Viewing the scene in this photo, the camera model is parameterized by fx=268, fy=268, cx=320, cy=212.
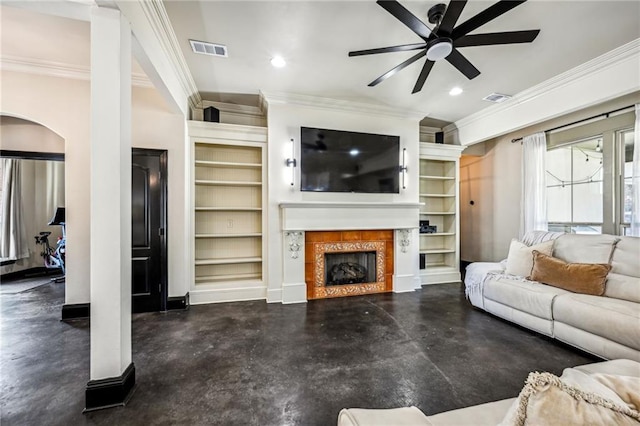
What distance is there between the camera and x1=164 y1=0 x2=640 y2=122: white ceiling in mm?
2344

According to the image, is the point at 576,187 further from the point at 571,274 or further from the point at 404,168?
the point at 404,168

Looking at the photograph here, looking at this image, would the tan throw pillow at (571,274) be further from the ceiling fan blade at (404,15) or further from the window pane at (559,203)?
the ceiling fan blade at (404,15)

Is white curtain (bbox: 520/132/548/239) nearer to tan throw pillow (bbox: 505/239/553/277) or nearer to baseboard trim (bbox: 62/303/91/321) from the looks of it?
tan throw pillow (bbox: 505/239/553/277)

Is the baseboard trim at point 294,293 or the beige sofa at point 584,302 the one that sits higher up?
the beige sofa at point 584,302

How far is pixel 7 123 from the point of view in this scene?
11.0 ft

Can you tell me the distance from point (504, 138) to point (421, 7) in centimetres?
383

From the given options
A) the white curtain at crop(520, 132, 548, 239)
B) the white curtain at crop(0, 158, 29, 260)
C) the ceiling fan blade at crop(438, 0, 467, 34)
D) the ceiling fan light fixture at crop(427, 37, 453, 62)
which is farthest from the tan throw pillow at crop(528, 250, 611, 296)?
the white curtain at crop(0, 158, 29, 260)

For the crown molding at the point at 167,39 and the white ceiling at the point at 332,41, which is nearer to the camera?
the crown molding at the point at 167,39

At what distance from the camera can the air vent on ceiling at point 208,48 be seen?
2802mm

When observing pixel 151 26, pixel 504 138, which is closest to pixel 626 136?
pixel 504 138

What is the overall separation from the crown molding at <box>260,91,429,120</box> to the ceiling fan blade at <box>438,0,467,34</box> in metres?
2.06

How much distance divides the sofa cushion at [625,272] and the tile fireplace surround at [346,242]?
2236 millimetres

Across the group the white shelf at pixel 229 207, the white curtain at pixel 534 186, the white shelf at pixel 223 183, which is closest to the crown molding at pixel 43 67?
the white shelf at pixel 229 207

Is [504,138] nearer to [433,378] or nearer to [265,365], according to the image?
[433,378]
